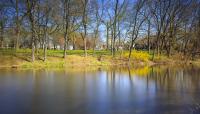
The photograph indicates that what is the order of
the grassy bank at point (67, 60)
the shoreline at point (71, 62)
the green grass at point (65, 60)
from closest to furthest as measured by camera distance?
the shoreline at point (71, 62), the grassy bank at point (67, 60), the green grass at point (65, 60)

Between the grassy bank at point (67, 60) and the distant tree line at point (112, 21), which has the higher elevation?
the distant tree line at point (112, 21)

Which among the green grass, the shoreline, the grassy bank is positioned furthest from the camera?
the green grass

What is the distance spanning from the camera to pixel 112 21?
185 feet

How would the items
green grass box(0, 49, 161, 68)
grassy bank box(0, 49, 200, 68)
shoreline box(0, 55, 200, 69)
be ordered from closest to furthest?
1. shoreline box(0, 55, 200, 69)
2. grassy bank box(0, 49, 200, 68)
3. green grass box(0, 49, 161, 68)

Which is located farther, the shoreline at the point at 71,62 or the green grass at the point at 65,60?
the green grass at the point at 65,60

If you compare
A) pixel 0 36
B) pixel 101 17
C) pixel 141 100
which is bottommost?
pixel 141 100

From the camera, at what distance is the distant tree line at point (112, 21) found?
43.1m

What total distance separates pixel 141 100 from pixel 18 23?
3272cm

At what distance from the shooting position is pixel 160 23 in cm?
5512

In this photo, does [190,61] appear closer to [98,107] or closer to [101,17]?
[101,17]

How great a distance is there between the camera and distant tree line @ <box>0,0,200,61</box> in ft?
141

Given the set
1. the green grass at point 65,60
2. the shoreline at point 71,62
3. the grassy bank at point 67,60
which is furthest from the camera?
the green grass at point 65,60

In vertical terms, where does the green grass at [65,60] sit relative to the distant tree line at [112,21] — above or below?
below

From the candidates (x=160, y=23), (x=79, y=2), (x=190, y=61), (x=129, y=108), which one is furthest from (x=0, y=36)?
(x=129, y=108)
